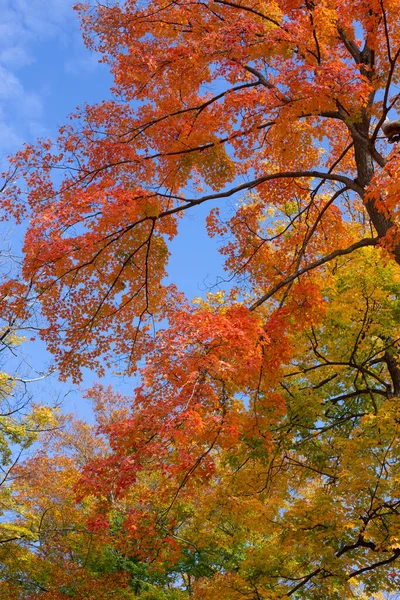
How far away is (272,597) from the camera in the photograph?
26.0ft

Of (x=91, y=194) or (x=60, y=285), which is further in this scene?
(x=60, y=285)

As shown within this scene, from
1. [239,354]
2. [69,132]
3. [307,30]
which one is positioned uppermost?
[69,132]

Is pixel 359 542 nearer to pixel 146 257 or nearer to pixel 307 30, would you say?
pixel 146 257

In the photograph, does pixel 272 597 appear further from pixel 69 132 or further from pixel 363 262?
pixel 69 132

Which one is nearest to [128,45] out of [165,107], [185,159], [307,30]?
[165,107]

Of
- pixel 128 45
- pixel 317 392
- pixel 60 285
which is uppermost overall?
pixel 128 45

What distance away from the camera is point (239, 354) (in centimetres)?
577

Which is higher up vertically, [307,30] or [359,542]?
[307,30]

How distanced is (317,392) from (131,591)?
720cm

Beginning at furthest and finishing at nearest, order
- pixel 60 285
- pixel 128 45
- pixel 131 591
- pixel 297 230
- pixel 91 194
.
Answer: pixel 131 591 < pixel 297 230 < pixel 128 45 < pixel 60 285 < pixel 91 194

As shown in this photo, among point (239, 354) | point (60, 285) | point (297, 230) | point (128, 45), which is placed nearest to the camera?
point (239, 354)

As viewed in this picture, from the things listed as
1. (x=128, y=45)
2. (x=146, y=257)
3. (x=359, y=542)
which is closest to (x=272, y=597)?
(x=359, y=542)

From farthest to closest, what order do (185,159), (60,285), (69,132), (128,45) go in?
(128,45), (69,132), (185,159), (60,285)

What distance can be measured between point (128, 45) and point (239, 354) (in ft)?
21.1
